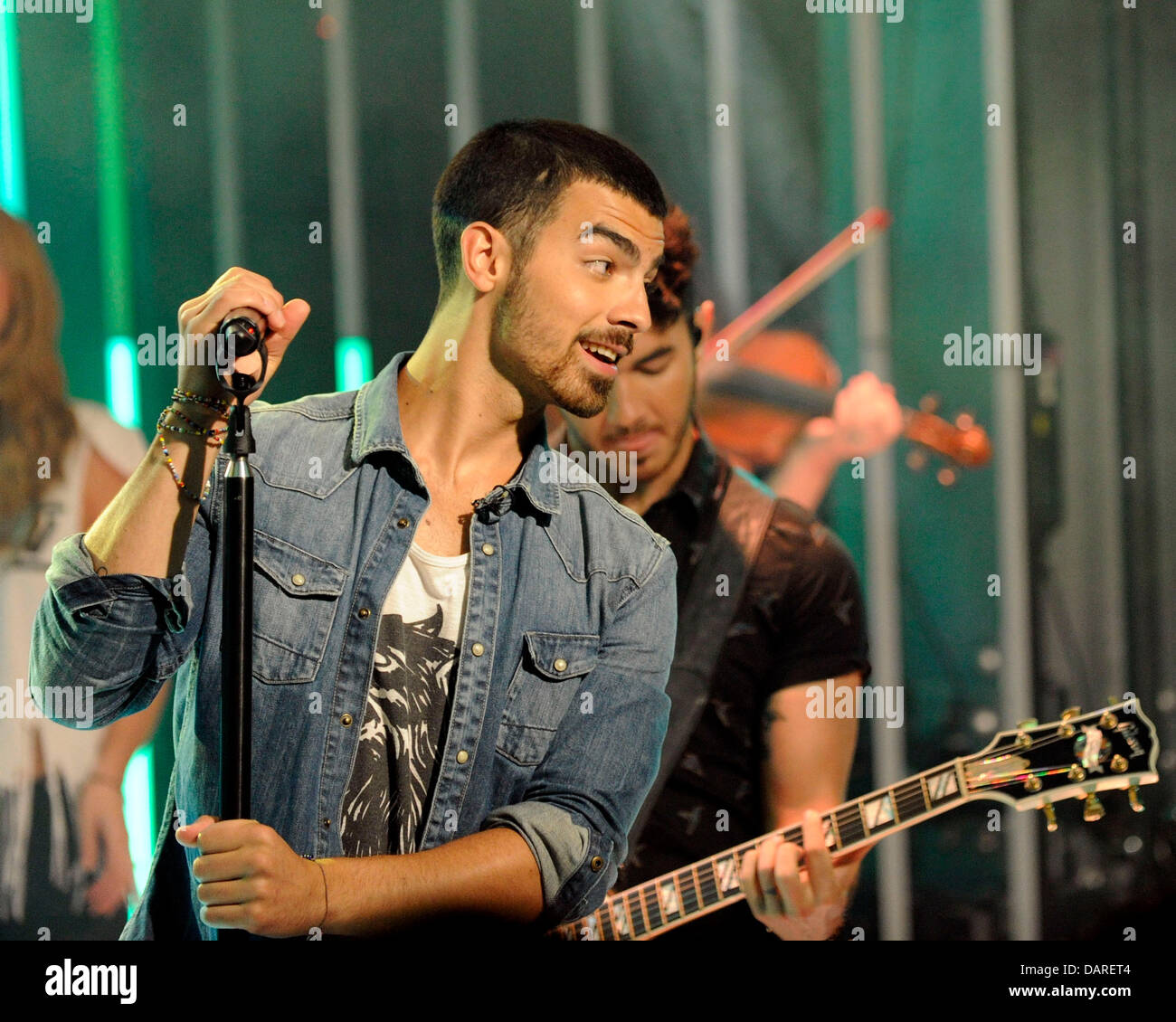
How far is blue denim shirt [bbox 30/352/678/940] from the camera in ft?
5.51

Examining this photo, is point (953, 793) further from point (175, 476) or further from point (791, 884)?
point (175, 476)

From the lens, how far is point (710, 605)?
268 centimetres

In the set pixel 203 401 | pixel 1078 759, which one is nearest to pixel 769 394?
pixel 1078 759

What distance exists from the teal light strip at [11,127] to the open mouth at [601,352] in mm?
1641

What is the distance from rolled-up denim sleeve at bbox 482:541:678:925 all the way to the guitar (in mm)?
642

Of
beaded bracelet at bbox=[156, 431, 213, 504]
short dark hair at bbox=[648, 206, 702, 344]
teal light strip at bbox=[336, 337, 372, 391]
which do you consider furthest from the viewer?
teal light strip at bbox=[336, 337, 372, 391]

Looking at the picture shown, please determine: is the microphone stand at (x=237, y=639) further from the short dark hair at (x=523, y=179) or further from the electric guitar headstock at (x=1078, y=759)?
the electric guitar headstock at (x=1078, y=759)

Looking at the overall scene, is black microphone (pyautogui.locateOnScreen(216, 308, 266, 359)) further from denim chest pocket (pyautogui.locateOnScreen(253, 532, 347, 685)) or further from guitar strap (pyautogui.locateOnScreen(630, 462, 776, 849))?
guitar strap (pyautogui.locateOnScreen(630, 462, 776, 849))

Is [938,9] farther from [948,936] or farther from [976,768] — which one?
[948,936]

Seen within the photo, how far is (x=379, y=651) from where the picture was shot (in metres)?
1.77

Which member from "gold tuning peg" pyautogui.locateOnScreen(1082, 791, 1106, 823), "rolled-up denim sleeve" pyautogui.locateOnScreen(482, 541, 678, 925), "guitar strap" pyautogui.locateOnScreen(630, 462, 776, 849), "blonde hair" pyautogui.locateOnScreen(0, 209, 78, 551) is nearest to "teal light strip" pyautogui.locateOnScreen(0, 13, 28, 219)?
"blonde hair" pyautogui.locateOnScreen(0, 209, 78, 551)

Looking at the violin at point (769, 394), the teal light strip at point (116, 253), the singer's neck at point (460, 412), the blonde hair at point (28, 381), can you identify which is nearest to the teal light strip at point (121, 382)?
the teal light strip at point (116, 253)
